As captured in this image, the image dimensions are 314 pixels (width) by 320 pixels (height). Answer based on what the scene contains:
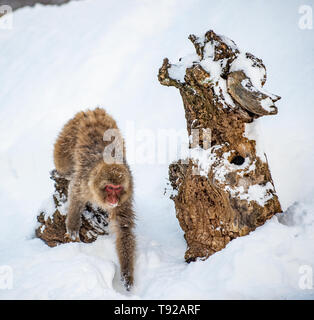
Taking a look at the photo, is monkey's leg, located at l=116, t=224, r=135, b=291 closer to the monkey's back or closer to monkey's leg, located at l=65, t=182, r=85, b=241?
monkey's leg, located at l=65, t=182, r=85, b=241

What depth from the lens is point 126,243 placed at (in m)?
3.95

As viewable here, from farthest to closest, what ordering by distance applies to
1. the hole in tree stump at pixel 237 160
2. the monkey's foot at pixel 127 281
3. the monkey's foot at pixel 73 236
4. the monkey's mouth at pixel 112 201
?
1. the monkey's foot at pixel 73 236
2. the monkey's mouth at pixel 112 201
3. the monkey's foot at pixel 127 281
4. the hole in tree stump at pixel 237 160

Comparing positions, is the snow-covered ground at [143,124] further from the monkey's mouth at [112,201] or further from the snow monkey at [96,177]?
the monkey's mouth at [112,201]

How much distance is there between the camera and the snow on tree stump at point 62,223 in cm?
436

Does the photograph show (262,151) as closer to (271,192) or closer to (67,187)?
(271,192)

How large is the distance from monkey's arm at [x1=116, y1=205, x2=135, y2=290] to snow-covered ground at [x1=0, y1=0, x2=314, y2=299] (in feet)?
0.37

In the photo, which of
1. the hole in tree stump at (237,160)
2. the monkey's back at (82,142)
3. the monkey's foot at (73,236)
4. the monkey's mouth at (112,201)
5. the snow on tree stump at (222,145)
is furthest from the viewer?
the monkey's back at (82,142)

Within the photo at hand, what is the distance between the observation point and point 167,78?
3.51 meters

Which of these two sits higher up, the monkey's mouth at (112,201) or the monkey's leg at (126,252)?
the monkey's mouth at (112,201)

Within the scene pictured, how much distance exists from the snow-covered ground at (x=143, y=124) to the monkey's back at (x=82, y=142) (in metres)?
1.00

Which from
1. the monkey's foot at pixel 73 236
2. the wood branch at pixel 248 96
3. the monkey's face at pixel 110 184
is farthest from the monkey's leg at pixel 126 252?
the wood branch at pixel 248 96

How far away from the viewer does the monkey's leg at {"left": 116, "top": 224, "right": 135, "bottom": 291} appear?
366cm

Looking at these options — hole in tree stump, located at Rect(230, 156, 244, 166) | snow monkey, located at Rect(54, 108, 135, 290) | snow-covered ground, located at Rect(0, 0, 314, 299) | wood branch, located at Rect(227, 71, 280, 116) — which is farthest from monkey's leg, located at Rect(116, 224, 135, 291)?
wood branch, located at Rect(227, 71, 280, 116)
